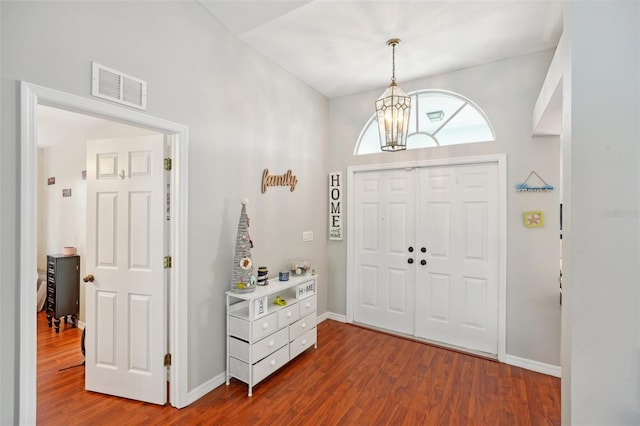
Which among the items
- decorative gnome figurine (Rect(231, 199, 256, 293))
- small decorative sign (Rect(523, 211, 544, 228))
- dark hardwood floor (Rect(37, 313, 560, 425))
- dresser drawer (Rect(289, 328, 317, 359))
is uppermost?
small decorative sign (Rect(523, 211, 544, 228))

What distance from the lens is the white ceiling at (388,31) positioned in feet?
7.29

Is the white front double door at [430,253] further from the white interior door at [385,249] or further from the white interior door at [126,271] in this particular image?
the white interior door at [126,271]

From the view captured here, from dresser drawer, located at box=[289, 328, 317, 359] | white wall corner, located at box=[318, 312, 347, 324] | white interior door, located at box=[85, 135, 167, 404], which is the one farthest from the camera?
white wall corner, located at box=[318, 312, 347, 324]

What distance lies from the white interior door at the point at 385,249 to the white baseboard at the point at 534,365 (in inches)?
39.8

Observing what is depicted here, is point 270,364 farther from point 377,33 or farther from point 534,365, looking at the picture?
point 377,33

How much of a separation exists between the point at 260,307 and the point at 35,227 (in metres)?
1.58

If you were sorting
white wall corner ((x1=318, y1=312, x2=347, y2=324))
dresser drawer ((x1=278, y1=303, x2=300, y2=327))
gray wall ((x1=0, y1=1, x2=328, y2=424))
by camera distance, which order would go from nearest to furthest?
1. gray wall ((x1=0, y1=1, x2=328, y2=424))
2. dresser drawer ((x1=278, y1=303, x2=300, y2=327))
3. white wall corner ((x1=318, y1=312, x2=347, y2=324))

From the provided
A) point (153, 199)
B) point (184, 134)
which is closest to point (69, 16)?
point (184, 134)

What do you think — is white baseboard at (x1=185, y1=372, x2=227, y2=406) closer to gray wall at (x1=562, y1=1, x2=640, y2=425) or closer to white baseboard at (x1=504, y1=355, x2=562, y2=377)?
gray wall at (x1=562, y1=1, x2=640, y2=425)

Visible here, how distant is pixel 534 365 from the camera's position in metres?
2.74

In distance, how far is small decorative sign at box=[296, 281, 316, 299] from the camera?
293 cm

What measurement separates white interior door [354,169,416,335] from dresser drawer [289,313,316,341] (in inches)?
38.5

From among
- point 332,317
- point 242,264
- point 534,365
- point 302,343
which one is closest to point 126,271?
point 242,264

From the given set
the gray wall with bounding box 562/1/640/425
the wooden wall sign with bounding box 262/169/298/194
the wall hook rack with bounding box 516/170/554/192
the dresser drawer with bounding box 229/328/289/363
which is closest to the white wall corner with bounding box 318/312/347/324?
the dresser drawer with bounding box 229/328/289/363
